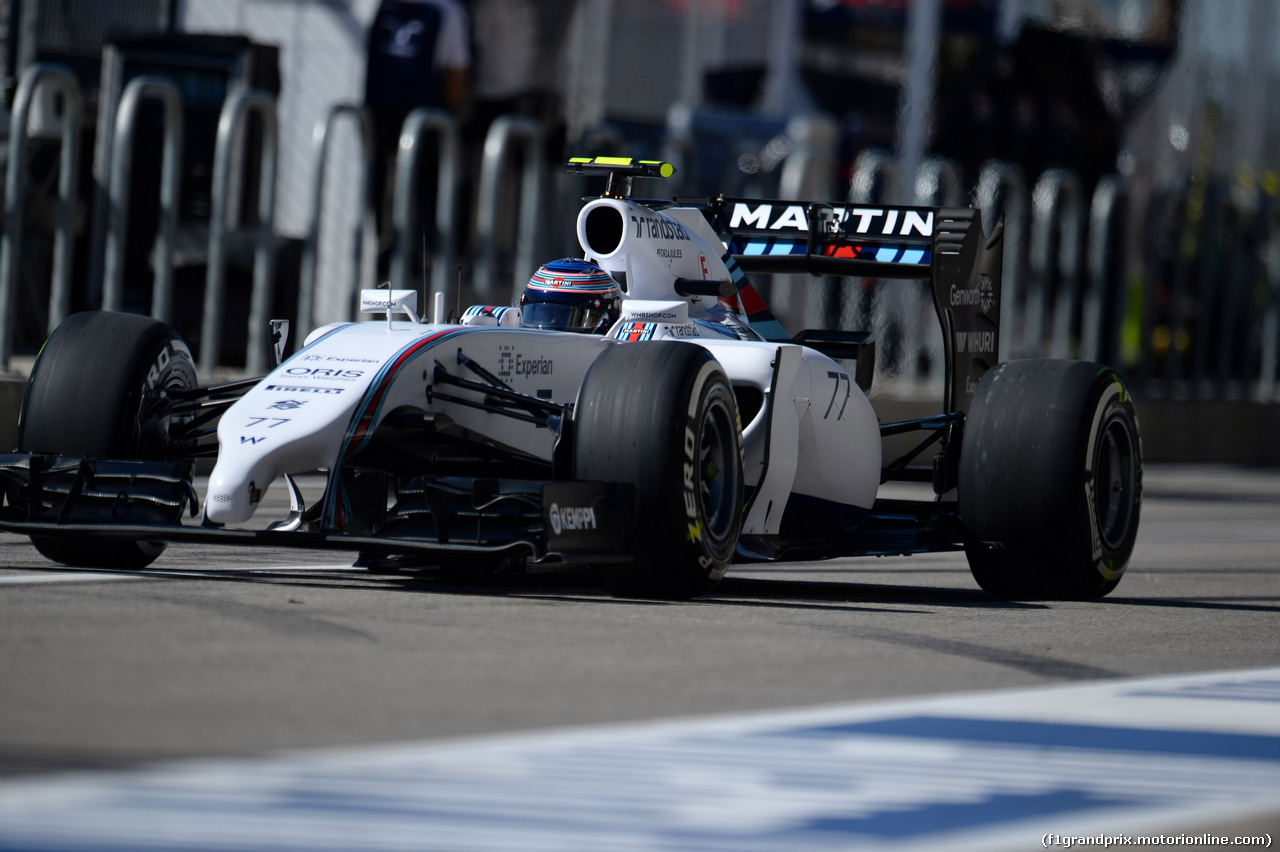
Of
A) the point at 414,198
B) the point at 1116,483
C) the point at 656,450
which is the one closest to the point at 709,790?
the point at 656,450

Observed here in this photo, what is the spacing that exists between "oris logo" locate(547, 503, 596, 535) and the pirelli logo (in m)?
3.41

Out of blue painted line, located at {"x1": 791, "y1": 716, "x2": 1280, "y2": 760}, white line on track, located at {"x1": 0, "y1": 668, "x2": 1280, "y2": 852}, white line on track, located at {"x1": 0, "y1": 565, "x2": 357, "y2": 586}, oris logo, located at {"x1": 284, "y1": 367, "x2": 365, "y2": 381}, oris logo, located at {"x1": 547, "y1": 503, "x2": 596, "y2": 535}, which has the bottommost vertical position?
white line on track, located at {"x1": 0, "y1": 565, "x2": 357, "y2": 586}

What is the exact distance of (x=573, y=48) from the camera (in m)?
26.0

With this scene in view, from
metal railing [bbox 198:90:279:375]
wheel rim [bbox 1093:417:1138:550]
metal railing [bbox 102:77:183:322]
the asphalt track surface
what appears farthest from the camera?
metal railing [bbox 198:90:279:375]

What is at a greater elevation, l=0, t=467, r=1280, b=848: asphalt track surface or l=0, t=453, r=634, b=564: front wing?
l=0, t=453, r=634, b=564: front wing

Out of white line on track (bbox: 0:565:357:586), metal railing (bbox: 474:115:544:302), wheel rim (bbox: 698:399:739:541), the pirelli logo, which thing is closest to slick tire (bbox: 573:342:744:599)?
wheel rim (bbox: 698:399:739:541)

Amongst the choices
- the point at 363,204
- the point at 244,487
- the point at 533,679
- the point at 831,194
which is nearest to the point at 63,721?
the point at 533,679

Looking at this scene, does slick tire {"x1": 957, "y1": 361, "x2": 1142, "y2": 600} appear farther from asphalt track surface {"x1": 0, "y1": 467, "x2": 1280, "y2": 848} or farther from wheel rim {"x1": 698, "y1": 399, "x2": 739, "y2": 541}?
wheel rim {"x1": 698, "y1": 399, "x2": 739, "y2": 541}

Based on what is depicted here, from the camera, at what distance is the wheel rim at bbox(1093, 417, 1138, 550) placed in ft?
28.6

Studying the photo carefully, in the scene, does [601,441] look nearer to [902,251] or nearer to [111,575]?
[111,575]

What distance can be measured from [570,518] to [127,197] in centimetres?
740

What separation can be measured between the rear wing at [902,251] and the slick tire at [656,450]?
2.55 meters

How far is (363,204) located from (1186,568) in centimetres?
646

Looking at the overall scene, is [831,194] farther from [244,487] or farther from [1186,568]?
[244,487]
